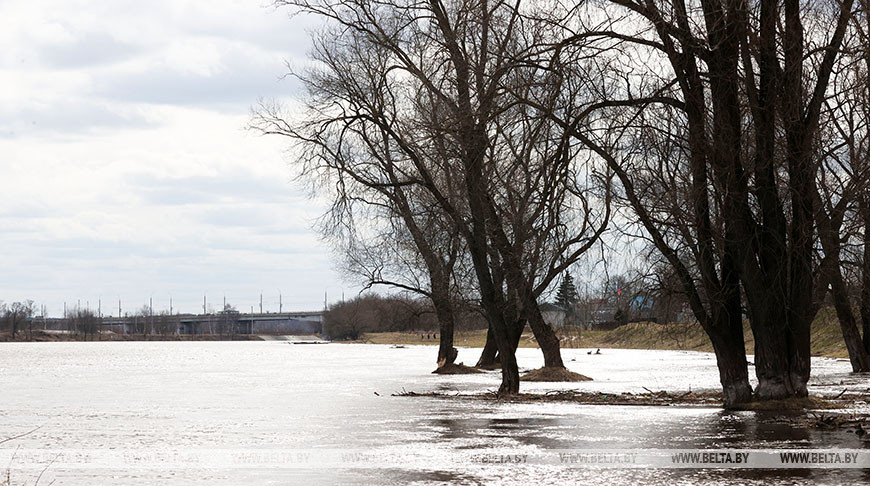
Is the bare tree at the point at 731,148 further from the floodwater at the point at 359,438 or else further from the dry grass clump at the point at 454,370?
the dry grass clump at the point at 454,370

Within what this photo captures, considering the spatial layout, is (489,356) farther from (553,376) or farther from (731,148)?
(731,148)

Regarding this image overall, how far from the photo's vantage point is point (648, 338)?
9750 centimetres

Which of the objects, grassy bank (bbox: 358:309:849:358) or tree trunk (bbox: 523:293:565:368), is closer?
grassy bank (bbox: 358:309:849:358)

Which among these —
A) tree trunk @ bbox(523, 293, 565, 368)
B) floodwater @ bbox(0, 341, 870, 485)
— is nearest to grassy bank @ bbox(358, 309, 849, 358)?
tree trunk @ bbox(523, 293, 565, 368)

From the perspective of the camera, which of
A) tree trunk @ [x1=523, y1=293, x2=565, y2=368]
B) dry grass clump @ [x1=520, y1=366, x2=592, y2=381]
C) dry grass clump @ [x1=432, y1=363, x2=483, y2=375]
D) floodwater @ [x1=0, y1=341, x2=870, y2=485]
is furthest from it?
dry grass clump @ [x1=432, y1=363, x2=483, y2=375]

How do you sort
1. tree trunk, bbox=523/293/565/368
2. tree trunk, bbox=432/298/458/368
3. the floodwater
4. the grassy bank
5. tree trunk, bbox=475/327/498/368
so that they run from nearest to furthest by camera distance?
the floodwater → the grassy bank → tree trunk, bbox=523/293/565/368 → tree trunk, bbox=432/298/458/368 → tree trunk, bbox=475/327/498/368

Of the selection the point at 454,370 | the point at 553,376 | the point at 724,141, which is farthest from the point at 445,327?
the point at 724,141

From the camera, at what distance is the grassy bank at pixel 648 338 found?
79.2 feet

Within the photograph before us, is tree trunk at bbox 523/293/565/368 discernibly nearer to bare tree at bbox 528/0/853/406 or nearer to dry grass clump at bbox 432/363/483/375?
dry grass clump at bbox 432/363/483/375

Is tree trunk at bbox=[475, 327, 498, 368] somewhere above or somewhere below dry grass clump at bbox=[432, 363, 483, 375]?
above

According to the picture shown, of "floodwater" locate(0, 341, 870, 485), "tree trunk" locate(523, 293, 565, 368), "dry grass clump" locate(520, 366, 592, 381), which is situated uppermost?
"tree trunk" locate(523, 293, 565, 368)

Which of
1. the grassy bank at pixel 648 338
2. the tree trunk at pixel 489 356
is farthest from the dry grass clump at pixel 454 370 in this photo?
the grassy bank at pixel 648 338

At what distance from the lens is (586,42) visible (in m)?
18.8

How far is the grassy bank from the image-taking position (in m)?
24.1
